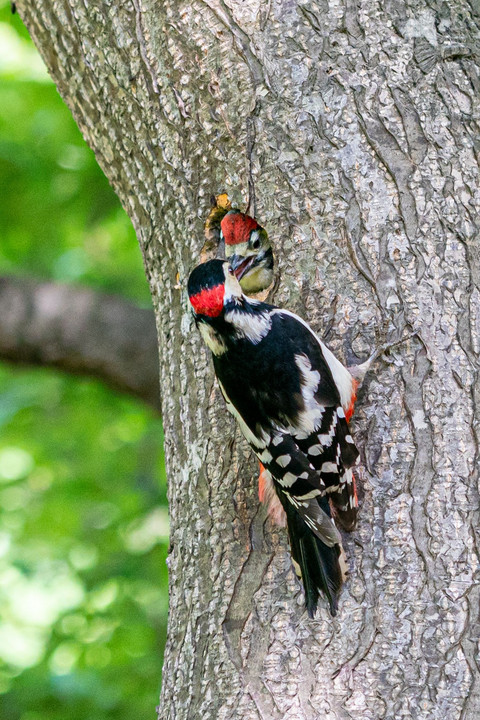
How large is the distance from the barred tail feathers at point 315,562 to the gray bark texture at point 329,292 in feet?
0.14

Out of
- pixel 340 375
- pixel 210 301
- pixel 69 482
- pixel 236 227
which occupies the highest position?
pixel 236 227

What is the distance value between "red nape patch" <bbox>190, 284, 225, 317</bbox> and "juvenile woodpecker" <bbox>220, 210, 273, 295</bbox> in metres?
0.27

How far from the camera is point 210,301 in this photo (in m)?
2.52

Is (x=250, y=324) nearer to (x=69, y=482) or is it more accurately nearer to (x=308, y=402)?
(x=308, y=402)

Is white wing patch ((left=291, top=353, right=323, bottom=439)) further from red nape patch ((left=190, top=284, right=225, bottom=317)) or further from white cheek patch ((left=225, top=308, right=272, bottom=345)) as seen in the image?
red nape patch ((left=190, top=284, right=225, bottom=317))

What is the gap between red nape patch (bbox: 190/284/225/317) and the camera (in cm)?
252

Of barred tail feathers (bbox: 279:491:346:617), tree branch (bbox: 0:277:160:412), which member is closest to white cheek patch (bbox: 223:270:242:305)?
barred tail feathers (bbox: 279:491:346:617)

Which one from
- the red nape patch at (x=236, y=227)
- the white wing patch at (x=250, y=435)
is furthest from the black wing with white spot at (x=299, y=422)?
the red nape patch at (x=236, y=227)

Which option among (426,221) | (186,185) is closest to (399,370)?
(426,221)

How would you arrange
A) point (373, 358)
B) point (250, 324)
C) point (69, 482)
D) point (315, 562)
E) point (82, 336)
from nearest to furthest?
point (315, 562), point (373, 358), point (250, 324), point (82, 336), point (69, 482)

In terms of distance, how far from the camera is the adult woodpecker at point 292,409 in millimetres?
2215

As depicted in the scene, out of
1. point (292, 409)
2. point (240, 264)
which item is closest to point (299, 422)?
point (292, 409)

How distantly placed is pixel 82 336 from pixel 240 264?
7.48ft

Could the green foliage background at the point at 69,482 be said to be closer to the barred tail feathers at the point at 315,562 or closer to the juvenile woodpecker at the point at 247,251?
the juvenile woodpecker at the point at 247,251
